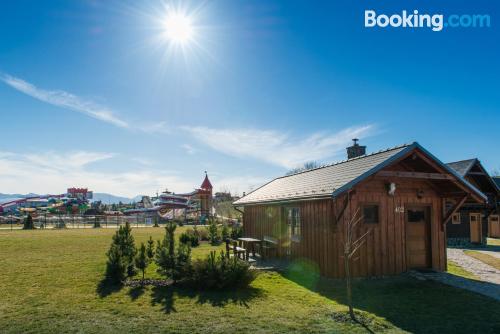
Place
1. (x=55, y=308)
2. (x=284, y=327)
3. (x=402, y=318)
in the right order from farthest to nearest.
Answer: (x=55, y=308) → (x=402, y=318) → (x=284, y=327)

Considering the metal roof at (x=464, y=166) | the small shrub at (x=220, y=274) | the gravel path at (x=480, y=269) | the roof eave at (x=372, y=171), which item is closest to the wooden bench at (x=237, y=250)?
the small shrub at (x=220, y=274)

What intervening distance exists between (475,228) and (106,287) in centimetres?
2521

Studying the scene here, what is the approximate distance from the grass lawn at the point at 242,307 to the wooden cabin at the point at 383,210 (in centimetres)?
88

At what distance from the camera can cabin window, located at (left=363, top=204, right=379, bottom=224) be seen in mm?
11430

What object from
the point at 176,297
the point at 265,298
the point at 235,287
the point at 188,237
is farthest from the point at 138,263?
the point at 188,237

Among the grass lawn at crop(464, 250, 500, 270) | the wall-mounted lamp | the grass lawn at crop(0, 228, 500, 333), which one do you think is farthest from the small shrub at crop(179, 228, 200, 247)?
the grass lawn at crop(464, 250, 500, 270)

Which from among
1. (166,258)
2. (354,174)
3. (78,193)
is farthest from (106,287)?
(78,193)

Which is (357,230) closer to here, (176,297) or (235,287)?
(235,287)

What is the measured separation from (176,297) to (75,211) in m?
58.3

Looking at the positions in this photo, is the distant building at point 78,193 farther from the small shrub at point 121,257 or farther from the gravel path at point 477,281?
the gravel path at point 477,281

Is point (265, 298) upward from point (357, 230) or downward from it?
downward

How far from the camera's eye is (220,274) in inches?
369

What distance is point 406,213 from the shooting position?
476 inches

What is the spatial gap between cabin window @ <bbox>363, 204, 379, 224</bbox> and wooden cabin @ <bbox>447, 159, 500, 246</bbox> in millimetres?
16318
